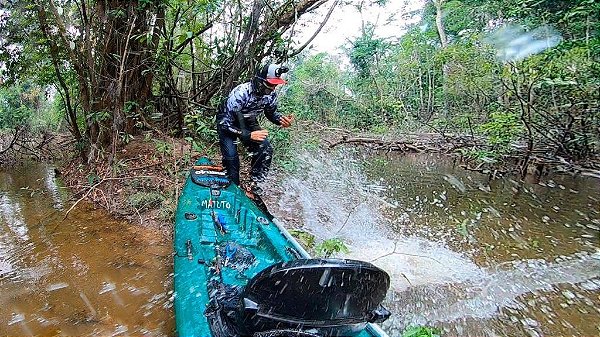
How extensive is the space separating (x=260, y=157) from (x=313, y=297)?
366 centimetres

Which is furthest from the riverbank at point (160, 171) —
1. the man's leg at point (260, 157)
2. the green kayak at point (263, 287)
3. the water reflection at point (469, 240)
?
the green kayak at point (263, 287)

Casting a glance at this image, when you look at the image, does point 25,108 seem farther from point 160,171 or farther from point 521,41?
point 521,41

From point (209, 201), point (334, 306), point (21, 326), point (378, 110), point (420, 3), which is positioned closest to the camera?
point (334, 306)

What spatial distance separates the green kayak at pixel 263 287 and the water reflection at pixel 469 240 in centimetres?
116

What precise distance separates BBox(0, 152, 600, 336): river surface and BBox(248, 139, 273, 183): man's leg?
773 millimetres

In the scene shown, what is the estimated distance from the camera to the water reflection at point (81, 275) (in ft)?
9.75

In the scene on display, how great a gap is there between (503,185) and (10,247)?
744cm

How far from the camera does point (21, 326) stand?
291 cm

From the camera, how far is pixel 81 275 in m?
3.68

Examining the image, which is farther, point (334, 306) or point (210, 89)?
point (210, 89)

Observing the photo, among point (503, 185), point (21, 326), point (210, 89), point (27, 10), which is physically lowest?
point (503, 185)

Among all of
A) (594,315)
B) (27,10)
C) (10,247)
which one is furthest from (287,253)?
(27,10)

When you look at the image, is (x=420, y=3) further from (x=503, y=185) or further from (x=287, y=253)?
(x=287, y=253)

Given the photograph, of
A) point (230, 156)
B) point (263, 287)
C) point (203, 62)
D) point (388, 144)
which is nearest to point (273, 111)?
point (230, 156)
